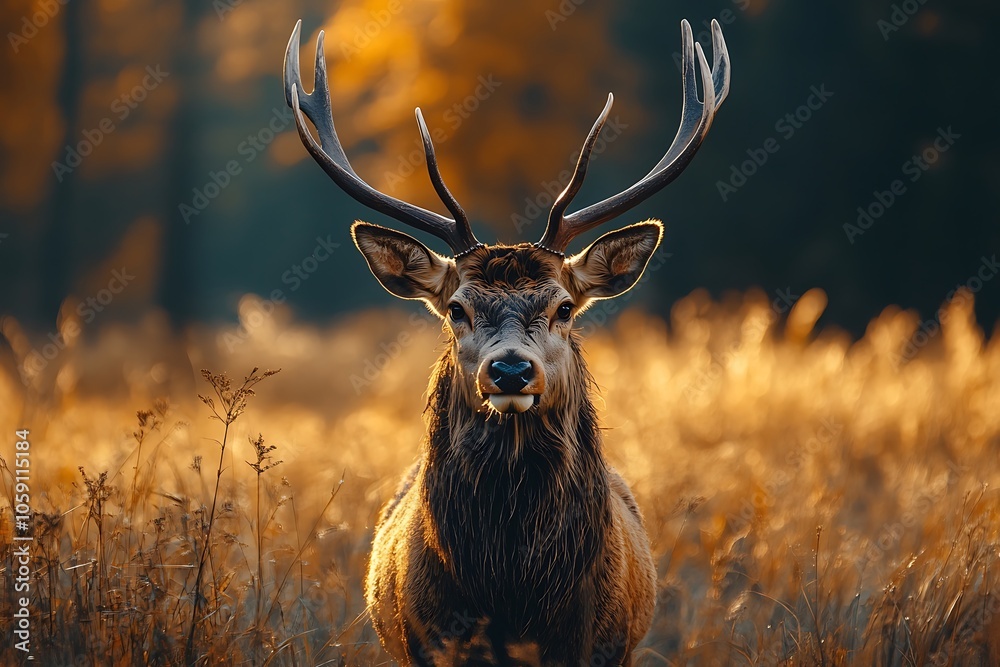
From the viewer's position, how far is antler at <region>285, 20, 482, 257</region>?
465 centimetres

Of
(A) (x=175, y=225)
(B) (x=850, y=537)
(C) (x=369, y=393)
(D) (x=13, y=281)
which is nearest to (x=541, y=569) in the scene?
(B) (x=850, y=537)

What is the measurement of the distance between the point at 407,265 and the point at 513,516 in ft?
4.30

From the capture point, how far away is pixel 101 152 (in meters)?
16.9

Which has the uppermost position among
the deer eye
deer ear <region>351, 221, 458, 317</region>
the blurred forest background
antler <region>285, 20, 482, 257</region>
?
the blurred forest background

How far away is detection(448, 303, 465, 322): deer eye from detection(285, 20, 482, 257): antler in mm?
308

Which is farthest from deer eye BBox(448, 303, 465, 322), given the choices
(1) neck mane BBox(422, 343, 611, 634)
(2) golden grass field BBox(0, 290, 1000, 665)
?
(2) golden grass field BBox(0, 290, 1000, 665)

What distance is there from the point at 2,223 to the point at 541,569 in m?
13.1

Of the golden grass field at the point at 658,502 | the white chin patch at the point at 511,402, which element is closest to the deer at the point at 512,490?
the white chin patch at the point at 511,402

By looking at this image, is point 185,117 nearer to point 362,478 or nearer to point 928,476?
point 362,478

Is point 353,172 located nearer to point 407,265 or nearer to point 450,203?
point 407,265

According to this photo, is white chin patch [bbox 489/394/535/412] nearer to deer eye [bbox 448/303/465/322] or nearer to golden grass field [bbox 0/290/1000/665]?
deer eye [bbox 448/303/465/322]

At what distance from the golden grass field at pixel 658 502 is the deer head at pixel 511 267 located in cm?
94

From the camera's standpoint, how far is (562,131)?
57.5 ft

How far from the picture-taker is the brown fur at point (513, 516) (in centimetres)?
420
